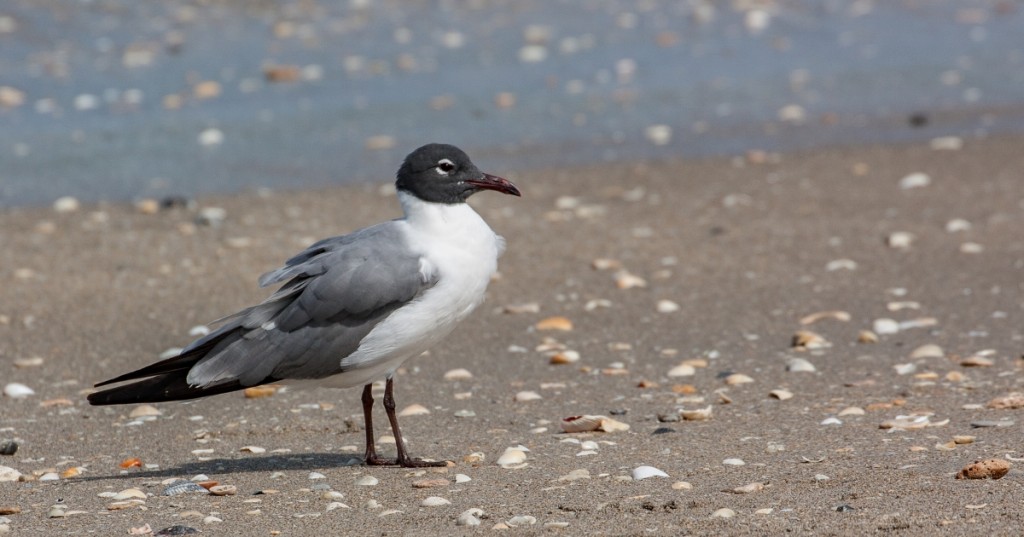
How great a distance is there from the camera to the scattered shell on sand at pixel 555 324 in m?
7.30

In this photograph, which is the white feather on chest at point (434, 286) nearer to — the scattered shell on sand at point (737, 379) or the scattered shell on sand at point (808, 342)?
the scattered shell on sand at point (737, 379)

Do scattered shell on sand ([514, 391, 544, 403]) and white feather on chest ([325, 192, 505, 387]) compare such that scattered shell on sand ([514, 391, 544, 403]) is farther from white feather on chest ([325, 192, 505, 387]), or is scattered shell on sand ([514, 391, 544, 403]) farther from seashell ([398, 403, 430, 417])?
white feather on chest ([325, 192, 505, 387])

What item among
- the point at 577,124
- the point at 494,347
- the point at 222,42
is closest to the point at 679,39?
the point at 577,124

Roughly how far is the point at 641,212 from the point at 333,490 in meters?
4.96

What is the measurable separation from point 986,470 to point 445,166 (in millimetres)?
2305

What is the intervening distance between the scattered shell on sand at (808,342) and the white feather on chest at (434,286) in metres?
2.10

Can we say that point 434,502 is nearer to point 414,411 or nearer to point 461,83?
point 414,411

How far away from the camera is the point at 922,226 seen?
8852 millimetres

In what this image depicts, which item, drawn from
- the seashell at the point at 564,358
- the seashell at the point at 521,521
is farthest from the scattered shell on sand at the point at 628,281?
the seashell at the point at 521,521

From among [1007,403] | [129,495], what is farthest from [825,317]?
[129,495]

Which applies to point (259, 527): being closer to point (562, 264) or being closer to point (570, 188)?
point (562, 264)

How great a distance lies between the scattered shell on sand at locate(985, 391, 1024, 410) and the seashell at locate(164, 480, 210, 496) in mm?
3110

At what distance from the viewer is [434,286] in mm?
5168

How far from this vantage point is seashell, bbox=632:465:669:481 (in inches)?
191
